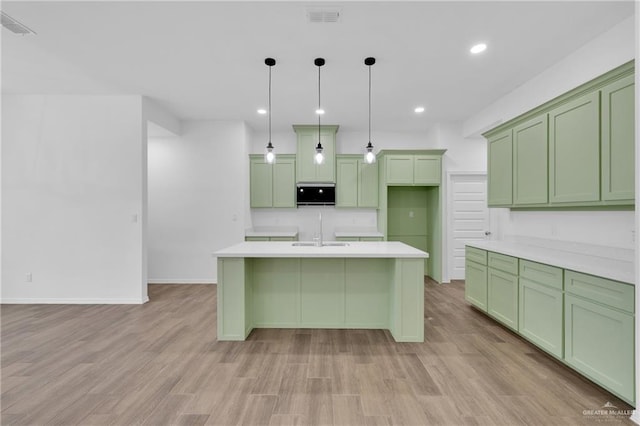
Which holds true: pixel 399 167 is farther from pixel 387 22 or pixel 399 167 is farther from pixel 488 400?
pixel 488 400

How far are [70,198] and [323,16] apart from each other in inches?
171

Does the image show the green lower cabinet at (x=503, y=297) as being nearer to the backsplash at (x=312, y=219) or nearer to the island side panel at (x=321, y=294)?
the island side panel at (x=321, y=294)

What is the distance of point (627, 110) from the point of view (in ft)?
7.00

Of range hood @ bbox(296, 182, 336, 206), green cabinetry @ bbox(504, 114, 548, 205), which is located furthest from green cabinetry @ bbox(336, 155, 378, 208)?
green cabinetry @ bbox(504, 114, 548, 205)

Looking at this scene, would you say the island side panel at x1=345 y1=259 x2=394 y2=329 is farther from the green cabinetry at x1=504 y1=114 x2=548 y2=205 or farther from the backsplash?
the backsplash

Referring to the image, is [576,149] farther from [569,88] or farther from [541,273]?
[541,273]

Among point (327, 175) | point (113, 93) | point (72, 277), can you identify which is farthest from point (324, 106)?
point (72, 277)

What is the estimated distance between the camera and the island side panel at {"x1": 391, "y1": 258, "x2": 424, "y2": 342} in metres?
2.88

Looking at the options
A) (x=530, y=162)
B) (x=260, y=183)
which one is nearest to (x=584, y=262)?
(x=530, y=162)

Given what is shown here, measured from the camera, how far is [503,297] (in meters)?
3.16

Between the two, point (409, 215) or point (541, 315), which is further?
point (409, 215)

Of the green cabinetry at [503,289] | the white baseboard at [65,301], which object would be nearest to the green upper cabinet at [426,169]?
the green cabinetry at [503,289]

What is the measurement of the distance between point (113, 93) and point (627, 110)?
18.9 feet

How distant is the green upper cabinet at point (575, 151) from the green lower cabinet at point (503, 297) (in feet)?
3.12
